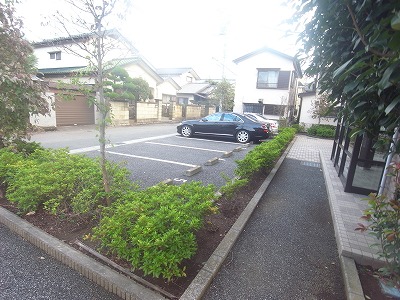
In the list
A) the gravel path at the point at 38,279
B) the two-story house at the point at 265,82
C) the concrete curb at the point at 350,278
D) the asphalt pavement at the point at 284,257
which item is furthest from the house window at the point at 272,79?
the gravel path at the point at 38,279

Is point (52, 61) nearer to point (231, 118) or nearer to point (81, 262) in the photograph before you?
point (231, 118)

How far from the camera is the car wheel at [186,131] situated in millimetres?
12664

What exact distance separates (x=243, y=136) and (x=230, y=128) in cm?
78

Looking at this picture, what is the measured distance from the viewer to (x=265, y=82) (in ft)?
69.8

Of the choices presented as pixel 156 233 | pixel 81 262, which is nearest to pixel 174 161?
pixel 81 262

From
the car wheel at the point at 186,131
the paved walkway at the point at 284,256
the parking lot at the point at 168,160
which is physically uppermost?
the car wheel at the point at 186,131

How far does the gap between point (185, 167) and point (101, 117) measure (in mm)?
3900

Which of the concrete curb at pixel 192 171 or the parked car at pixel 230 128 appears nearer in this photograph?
the concrete curb at pixel 192 171

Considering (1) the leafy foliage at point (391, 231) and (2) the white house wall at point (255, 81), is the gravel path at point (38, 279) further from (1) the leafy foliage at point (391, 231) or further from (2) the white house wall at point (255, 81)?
(2) the white house wall at point (255, 81)

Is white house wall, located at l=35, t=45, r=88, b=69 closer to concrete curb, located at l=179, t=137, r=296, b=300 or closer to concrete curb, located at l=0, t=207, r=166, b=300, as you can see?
concrete curb, located at l=0, t=207, r=166, b=300

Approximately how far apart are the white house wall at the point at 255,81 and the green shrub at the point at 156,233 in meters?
19.5

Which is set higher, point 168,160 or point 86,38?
point 86,38

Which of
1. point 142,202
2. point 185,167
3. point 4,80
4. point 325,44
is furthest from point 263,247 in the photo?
point 4,80

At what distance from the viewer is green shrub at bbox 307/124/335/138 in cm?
1651
